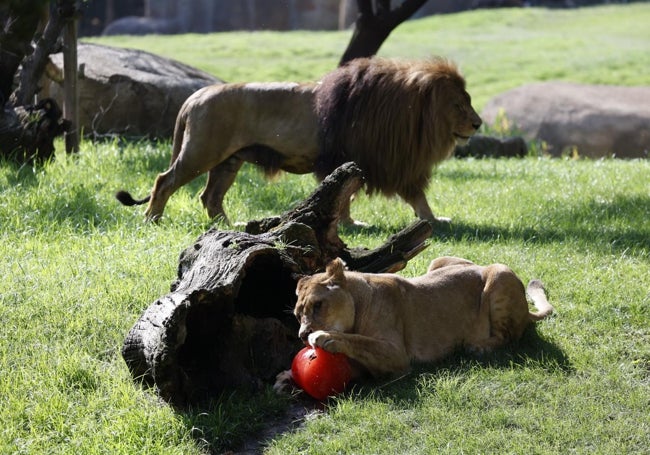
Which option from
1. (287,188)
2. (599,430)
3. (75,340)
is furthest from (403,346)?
(287,188)

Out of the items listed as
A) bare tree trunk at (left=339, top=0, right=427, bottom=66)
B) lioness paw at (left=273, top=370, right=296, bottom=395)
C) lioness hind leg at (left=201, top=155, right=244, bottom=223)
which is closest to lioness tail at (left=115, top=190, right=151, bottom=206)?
lioness hind leg at (left=201, top=155, right=244, bottom=223)

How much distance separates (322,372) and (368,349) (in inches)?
10.9

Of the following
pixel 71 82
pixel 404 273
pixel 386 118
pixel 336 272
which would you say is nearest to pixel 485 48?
pixel 71 82

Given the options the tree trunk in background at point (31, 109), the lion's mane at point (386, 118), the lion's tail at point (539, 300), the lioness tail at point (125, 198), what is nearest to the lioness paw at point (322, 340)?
the lion's tail at point (539, 300)

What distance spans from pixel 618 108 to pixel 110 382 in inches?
540

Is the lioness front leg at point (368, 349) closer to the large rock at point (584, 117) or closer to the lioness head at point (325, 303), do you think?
the lioness head at point (325, 303)

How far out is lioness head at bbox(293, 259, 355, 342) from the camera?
4992 millimetres

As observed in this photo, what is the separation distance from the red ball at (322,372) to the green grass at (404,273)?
0.36 ft

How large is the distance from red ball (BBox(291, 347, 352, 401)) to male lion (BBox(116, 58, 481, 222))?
3708 millimetres

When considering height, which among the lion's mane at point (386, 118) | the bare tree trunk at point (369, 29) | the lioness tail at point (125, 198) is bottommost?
the lioness tail at point (125, 198)

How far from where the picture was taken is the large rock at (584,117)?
16.8 meters

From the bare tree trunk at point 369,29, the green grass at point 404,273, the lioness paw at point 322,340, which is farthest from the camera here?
the bare tree trunk at point 369,29

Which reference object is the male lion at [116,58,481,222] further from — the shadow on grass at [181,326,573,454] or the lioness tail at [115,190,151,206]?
the shadow on grass at [181,326,573,454]

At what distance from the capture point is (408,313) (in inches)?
212
